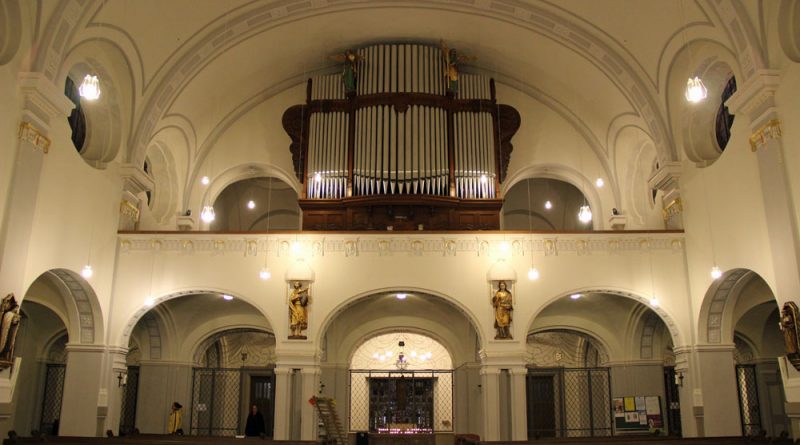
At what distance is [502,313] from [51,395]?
1147 cm

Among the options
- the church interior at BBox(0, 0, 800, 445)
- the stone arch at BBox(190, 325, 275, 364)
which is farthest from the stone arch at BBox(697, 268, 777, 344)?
the stone arch at BBox(190, 325, 275, 364)

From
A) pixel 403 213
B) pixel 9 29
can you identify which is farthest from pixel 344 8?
pixel 9 29

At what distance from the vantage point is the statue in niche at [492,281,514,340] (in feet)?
49.0

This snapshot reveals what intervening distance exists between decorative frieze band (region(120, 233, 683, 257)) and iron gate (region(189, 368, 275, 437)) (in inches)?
211

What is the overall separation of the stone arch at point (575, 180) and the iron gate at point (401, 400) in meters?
5.75

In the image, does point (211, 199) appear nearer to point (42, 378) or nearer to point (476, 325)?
point (42, 378)

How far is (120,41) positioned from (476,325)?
8790 mm

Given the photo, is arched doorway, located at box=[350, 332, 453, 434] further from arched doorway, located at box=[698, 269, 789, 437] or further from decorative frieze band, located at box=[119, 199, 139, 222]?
arched doorway, located at box=[698, 269, 789, 437]

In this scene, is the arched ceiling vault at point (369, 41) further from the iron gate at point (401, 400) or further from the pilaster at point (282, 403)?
the iron gate at point (401, 400)

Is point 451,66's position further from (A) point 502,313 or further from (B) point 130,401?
(B) point 130,401

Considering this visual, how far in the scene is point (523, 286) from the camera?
49.8 feet

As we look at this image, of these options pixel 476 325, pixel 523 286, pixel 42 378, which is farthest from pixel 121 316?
pixel 523 286

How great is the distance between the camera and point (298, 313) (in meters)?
15.0

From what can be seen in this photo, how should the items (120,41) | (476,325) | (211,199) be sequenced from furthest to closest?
(211,199), (476,325), (120,41)
